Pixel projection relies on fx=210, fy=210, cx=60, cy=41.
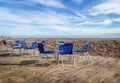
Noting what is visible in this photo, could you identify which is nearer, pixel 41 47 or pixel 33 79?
pixel 33 79

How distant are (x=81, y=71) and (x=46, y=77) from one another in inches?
43.6

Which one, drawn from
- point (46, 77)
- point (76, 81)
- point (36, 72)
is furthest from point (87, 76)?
point (36, 72)

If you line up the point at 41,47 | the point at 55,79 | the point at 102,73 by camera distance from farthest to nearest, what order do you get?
1. the point at 41,47
2. the point at 102,73
3. the point at 55,79

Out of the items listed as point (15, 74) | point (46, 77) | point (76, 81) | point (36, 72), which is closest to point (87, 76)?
point (76, 81)

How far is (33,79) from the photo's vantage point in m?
5.16

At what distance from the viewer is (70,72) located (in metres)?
5.84

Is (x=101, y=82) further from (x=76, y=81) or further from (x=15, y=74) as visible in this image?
(x=15, y=74)

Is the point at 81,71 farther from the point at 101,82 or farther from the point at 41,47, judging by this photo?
the point at 41,47

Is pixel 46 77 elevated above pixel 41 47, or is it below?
below

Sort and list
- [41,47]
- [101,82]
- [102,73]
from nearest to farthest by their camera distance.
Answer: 1. [101,82]
2. [102,73]
3. [41,47]

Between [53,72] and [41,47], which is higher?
[41,47]

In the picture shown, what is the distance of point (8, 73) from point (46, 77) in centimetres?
122

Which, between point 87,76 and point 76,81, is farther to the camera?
point 87,76

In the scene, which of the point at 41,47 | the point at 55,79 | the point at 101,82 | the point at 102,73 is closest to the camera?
the point at 101,82
